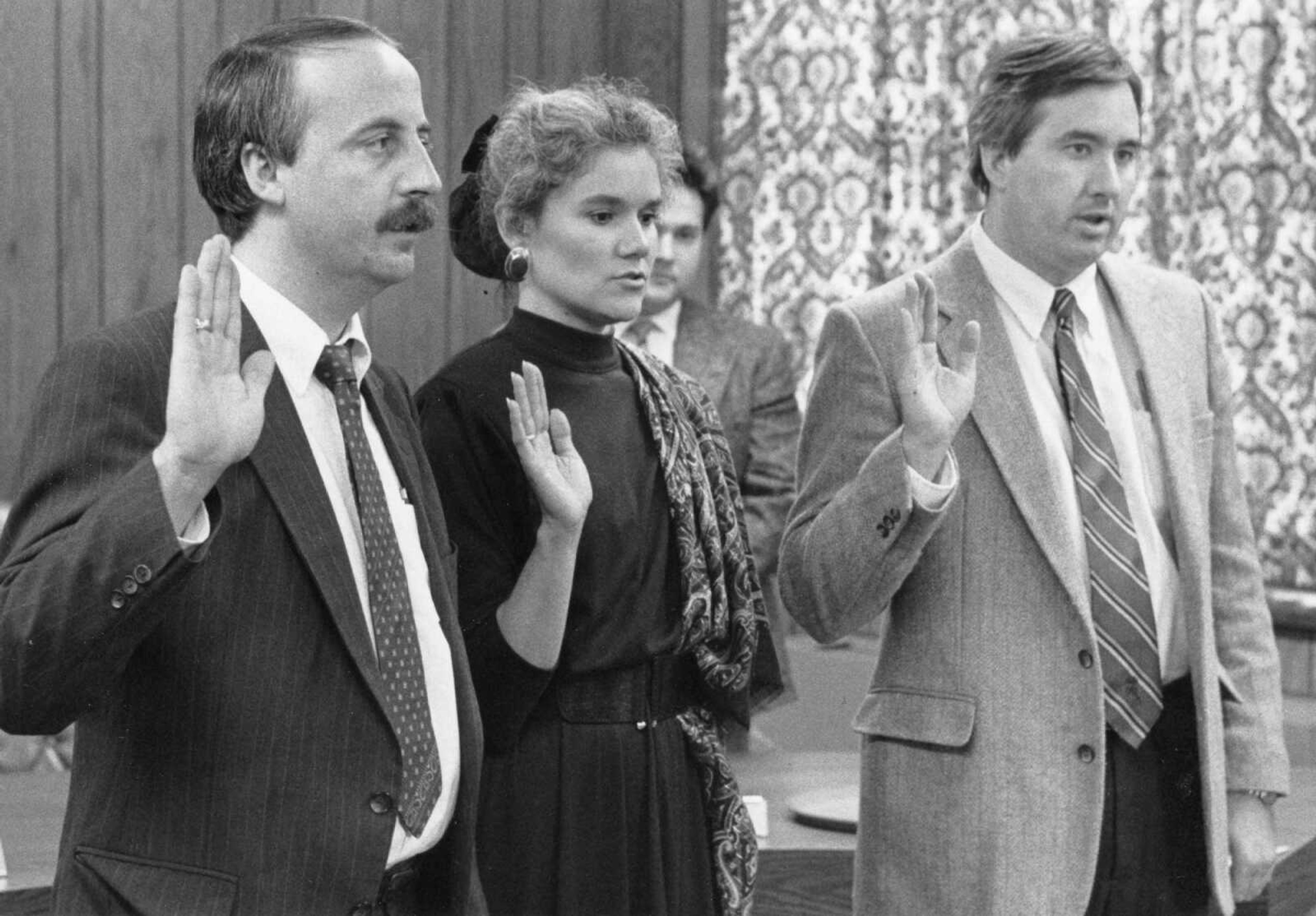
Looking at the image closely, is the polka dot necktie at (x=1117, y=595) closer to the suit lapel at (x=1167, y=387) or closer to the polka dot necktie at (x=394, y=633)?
the suit lapel at (x=1167, y=387)

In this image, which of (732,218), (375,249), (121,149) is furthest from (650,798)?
(732,218)

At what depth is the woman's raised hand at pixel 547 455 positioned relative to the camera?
215 cm

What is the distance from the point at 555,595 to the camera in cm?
221

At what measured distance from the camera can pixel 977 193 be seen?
17.0 ft

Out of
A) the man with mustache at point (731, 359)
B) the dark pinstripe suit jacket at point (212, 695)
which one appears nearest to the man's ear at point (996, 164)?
the dark pinstripe suit jacket at point (212, 695)

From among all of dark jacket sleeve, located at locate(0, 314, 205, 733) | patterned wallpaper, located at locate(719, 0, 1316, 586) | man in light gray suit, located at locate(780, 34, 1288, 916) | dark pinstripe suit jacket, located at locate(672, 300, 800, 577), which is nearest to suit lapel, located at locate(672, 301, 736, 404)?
dark pinstripe suit jacket, located at locate(672, 300, 800, 577)

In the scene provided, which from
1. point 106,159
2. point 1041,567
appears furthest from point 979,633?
point 106,159

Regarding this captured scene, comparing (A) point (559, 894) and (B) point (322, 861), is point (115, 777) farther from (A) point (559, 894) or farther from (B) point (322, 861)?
(A) point (559, 894)

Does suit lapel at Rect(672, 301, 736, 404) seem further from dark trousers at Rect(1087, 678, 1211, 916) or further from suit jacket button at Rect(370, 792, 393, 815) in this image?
suit jacket button at Rect(370, 792, 393, 815)

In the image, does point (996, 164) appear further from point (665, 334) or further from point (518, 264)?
point (665, 334)

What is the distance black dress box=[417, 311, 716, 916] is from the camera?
7.48ft

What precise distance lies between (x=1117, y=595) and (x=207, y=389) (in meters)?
1.14

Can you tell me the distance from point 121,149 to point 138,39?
0.86ft

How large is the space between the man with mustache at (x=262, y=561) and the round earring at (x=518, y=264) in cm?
48
